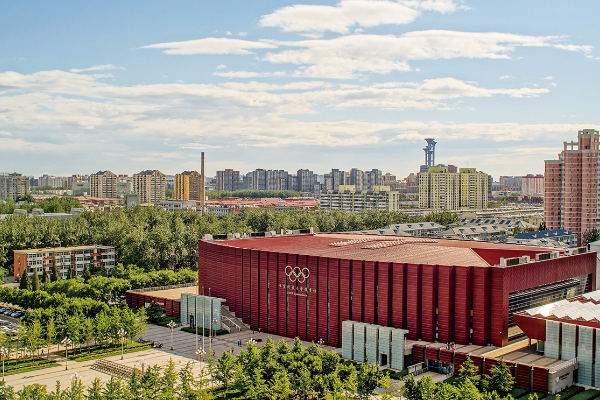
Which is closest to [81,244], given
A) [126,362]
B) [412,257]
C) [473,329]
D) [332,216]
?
[332,216]

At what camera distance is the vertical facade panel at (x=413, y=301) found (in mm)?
44500

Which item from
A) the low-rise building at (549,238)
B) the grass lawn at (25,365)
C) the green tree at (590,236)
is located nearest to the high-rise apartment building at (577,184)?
the green tree at (590,236)

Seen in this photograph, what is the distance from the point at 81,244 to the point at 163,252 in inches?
713

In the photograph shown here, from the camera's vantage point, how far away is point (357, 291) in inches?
1857

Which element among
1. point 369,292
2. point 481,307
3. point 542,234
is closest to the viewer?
point 481,307

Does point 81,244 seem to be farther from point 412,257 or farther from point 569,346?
point 569,346

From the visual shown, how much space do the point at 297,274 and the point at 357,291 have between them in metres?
5.42

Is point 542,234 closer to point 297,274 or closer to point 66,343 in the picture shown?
point 297,274

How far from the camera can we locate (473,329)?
43.2m

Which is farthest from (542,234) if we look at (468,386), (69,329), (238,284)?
(69,329)

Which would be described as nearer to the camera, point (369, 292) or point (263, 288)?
point (369, 292)

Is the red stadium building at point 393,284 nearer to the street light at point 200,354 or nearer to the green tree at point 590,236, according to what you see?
the street light at point 200,354

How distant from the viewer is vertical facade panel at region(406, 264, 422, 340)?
146ft

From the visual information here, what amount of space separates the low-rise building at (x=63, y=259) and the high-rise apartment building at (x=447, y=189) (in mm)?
120743
